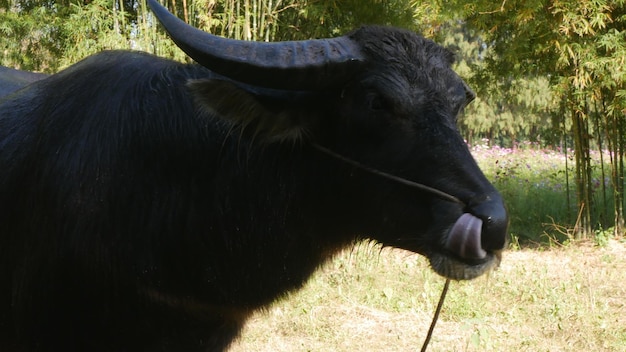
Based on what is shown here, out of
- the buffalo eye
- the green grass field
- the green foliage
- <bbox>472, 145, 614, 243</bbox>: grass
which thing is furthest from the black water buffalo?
<bbox>472, 145, 614, 243</bbox>: grass

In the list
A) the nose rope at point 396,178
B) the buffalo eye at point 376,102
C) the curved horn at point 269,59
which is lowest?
the nose rope at point 396,178

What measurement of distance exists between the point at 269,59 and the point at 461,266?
0.88 metres

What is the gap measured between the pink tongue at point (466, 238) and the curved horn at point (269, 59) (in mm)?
604

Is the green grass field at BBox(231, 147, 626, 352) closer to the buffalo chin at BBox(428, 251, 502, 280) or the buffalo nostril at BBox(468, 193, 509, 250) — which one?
the buffalo chin at BBox(428, 251, 502, 280)

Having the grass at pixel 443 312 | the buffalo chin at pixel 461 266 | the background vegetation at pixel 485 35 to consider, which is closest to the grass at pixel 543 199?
the background vegetation at pixel 485 35

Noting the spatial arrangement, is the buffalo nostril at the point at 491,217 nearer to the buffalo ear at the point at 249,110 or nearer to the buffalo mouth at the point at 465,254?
the buffalo mouth at the point at 465,254

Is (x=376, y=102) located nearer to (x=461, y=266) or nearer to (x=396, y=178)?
(x=396, y=178)

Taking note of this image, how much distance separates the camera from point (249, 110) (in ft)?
7.27

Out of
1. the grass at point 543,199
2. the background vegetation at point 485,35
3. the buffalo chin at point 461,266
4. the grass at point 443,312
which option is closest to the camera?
the buffalo chin at point 461,266

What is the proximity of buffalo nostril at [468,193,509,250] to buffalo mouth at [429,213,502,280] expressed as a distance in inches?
0.6

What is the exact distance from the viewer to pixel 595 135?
31.0 ft

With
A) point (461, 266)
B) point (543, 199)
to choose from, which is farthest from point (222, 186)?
point (543, 199)

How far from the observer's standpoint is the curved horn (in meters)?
2.06

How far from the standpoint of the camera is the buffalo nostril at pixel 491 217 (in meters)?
1.98
